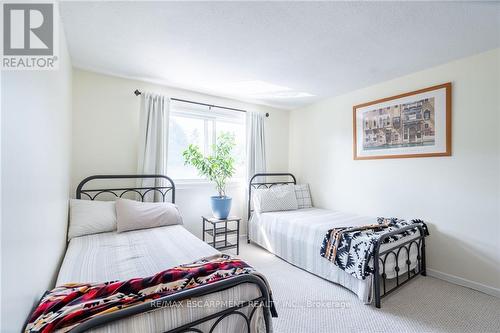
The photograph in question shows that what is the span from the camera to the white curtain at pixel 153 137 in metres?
2.89

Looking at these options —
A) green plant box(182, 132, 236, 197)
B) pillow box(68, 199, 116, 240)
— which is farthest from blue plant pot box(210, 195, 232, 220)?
pillow box(68, 199, 116, 240)

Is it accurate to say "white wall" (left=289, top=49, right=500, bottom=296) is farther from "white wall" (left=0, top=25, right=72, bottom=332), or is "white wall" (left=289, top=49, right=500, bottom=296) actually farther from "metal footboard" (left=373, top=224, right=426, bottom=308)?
"white wall" (left=0, top=25, right=72, bottom=332)

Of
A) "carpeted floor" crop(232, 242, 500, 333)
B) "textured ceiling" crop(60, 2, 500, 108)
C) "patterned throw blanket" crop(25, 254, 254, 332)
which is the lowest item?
"carpeted floor" crop(232, 242, 500, 333)

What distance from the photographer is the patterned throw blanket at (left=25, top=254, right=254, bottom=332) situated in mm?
889

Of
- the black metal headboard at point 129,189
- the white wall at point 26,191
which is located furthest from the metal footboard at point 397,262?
the black metal headboard at point 129,189

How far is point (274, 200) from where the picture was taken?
3.51 meters

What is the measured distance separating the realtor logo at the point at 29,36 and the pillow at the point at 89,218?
138 cm

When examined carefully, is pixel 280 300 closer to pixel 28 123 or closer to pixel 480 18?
pixel 28 123

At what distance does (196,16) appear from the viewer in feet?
5.68

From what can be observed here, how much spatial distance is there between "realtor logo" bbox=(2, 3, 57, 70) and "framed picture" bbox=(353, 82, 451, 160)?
3456 millimetres

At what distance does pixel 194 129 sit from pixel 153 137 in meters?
0.69

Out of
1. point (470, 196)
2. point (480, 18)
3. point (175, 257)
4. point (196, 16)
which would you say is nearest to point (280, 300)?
point (175, 257)

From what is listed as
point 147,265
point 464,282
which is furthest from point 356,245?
point 147,265

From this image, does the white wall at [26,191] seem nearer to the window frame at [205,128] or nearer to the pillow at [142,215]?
the pillow at [142,215]
